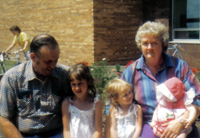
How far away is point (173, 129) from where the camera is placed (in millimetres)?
2666

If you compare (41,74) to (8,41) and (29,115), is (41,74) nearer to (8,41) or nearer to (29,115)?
(29,115)

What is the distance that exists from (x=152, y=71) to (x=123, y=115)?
0.61 metres

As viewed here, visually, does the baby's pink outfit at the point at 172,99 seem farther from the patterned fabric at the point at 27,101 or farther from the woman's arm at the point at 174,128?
the patterned fabric at the point at 27,101

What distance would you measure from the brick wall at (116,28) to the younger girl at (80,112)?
671cm

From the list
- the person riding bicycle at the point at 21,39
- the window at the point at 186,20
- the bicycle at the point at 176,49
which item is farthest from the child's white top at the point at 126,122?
the window at the point at 186,20

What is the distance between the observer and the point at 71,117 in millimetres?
2922

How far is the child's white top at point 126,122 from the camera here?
2898 mm

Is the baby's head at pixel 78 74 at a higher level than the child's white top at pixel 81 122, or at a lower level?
higher

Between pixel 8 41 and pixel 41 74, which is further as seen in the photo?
pixel 8 41

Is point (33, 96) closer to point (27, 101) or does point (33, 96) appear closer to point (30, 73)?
point (27, 101)

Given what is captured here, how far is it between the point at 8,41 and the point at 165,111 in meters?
13.4

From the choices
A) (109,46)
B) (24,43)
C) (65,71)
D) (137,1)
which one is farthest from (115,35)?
(65,71)

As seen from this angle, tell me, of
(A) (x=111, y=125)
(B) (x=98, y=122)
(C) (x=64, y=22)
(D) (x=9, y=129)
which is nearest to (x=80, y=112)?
(B) (x=98, y=122)

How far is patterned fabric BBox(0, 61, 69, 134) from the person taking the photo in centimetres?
275
